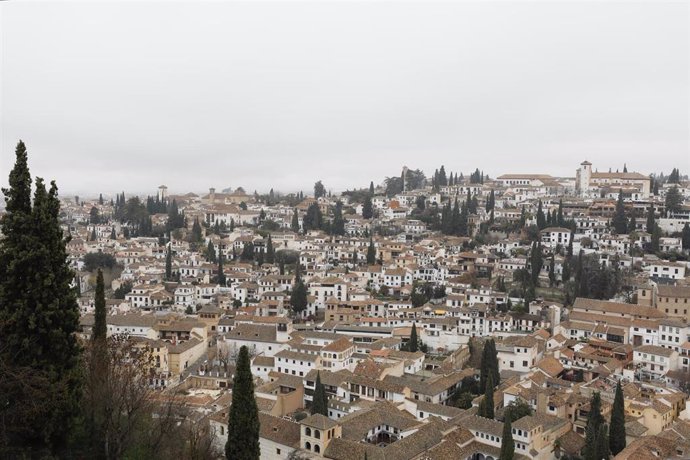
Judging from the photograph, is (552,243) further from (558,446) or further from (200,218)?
(200,218)

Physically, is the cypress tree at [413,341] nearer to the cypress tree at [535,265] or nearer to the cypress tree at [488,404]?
the cypress tree at [488,404]

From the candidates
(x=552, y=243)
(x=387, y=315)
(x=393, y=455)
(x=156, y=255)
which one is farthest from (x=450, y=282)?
(x=156, y=255)

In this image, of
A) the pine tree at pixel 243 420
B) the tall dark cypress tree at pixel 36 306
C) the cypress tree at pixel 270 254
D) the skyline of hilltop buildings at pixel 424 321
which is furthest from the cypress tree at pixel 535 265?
the tall dark cypress tree at pixel 36 306

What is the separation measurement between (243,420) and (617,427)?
409 inches

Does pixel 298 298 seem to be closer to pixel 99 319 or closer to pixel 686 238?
pixel 99 319

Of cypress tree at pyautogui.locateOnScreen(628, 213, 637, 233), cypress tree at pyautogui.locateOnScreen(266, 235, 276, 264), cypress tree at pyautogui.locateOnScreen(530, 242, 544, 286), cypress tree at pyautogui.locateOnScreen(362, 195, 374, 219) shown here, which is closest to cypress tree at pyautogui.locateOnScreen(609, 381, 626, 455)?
cypress tree at pyautogui.locateOnScreen(530, 242, 544, 286)

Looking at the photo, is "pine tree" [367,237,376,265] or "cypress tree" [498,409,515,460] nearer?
"cypress tree" [498,409,515,460]

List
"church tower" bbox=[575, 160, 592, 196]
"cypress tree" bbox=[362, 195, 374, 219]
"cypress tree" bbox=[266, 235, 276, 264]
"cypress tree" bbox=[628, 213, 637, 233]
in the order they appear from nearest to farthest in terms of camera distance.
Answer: "cypress tree" bbox=[628, 213, 637, 233]
"cypress tree" bbox=[266, 235, 276, 264]
"cypress tree" bbox=[362, 195, 374, 219]
"church tower" bbox=[575, 160, 592, 196]

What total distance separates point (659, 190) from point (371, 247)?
2979cm

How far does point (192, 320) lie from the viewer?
26.8m

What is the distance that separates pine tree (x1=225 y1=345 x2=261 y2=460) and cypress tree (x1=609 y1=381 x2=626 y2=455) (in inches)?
389

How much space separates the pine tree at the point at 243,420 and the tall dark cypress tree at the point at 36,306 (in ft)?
11.7

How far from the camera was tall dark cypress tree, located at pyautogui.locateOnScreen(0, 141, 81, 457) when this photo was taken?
25.3 feet

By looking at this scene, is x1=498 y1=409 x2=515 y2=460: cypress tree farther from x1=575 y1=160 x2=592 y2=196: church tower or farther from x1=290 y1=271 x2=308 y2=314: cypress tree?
x1=575 y1=160 x2=592 y2=196: church tower
